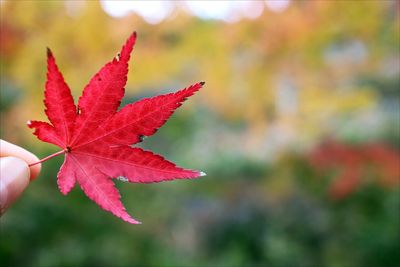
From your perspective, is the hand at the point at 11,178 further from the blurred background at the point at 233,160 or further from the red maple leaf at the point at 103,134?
the blurred background at the point at 233,160

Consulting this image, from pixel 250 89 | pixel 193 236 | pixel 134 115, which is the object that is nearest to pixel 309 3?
pixel 250 89

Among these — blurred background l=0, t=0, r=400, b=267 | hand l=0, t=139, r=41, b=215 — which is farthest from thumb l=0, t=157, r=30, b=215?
blurred background l=0, t=0, r=400, b=267

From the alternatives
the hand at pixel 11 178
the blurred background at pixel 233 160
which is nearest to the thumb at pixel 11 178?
the hand at pixel 11 178

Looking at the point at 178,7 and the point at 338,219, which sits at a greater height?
the point at 178,7

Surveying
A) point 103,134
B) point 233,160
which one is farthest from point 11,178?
point 233,160

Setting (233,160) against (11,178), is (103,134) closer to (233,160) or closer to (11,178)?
(11,178)

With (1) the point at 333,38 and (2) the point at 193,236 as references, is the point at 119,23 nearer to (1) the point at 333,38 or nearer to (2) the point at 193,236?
(1) the point at 333,38
